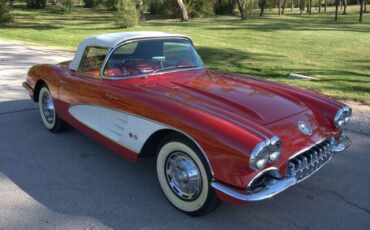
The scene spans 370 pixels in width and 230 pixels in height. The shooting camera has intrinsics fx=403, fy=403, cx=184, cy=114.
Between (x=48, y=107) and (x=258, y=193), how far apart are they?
346 cm

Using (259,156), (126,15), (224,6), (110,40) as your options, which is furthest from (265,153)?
(224,6)

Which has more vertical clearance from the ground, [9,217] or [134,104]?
[134,104]

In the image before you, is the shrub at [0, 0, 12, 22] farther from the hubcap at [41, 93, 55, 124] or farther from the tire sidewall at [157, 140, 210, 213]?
the tire sidewall at [157, 140, 210, 213]

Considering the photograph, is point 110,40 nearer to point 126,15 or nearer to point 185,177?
point 185,177

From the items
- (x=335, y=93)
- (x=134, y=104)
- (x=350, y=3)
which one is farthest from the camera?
(x=350, y=3)

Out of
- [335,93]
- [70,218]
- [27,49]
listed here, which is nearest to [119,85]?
[70,218]

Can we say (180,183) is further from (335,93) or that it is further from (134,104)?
(335,93)

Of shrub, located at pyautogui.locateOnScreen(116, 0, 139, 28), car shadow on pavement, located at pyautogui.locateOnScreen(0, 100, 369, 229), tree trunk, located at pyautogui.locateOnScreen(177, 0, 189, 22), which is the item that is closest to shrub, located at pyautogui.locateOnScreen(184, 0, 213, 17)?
tree trunk, located at pyautogui.locateOnScreen(177, 0, 189, 22)

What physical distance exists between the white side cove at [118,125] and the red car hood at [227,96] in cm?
34

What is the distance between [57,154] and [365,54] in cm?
1253

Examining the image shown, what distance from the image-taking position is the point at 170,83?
4141mm

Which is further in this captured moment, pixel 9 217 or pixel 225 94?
pixel 225 94

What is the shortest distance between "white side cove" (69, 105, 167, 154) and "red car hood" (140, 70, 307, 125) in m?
0.34

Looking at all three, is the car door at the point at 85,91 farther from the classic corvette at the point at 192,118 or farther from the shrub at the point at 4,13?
the shrub at the point at 4,13
